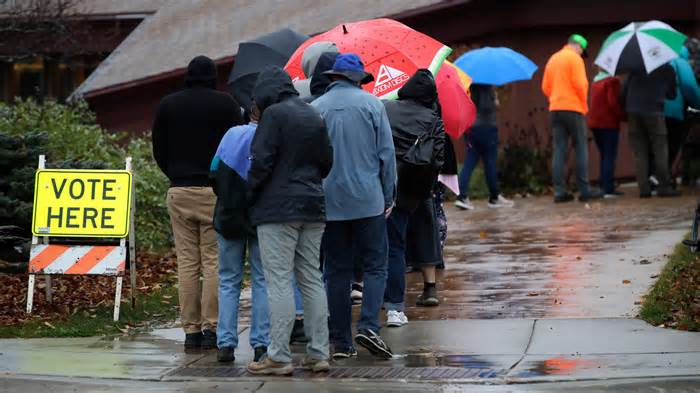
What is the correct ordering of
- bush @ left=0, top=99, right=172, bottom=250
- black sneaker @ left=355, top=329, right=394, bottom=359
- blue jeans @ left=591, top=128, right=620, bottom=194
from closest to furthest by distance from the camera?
black sneaker @ left=355, top=329, right=394, bottom=359 → bush @ left=0, top=99, right=172, bottom=250 → blue jeans @ left=591, top=128, right=620, bottom=194

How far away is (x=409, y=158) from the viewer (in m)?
9.92

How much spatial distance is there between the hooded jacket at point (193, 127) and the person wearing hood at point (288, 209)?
37.6 inches

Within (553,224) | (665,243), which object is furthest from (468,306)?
(553,224)

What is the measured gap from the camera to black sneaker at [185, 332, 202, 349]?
9602mm

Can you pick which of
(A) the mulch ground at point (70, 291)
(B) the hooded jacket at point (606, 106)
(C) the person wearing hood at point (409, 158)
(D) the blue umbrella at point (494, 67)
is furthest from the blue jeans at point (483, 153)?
(C) the person wearing hood at point (409, 158)

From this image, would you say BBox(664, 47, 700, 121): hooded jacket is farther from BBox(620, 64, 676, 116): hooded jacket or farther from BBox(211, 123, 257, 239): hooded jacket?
BBox(211, 123, 257, 239): hooded jacket

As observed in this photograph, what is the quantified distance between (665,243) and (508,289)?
2.99m

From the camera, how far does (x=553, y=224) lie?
15.9m

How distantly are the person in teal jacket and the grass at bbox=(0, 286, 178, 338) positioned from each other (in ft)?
29.0

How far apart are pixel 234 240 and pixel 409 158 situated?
157 centimetres

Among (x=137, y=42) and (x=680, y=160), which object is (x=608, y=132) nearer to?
(x=680, y=160)

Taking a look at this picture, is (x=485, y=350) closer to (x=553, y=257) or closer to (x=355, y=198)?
(x=355, y=198)

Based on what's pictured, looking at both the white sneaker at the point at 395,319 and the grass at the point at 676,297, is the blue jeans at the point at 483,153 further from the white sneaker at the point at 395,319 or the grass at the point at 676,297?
the white sneaker at the point at 395,319

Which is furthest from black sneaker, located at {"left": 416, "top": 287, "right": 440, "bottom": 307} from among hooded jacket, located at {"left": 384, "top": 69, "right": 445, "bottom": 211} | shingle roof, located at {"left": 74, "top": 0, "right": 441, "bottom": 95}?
shingle roof, located at {"left": 74, "top": 0, "right": 441, "bottom": 95}
